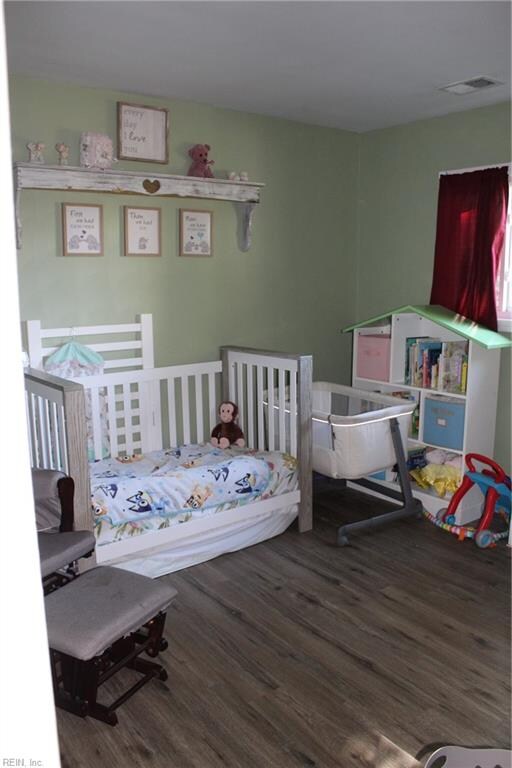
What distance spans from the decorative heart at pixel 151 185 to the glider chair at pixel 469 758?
2822 millimetres

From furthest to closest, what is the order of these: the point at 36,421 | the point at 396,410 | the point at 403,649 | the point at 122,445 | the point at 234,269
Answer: the point at 234,269 < the point at 122,445 < the point at 396,410 < the point at 36,421 < the point at 403,649

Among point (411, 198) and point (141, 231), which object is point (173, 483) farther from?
point (411, 198)

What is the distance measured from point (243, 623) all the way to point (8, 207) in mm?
2325

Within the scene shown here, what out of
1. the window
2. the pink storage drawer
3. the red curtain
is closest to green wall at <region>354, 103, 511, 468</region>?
the red curtain

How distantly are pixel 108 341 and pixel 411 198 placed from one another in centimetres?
215

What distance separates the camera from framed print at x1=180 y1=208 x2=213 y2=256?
3.75m

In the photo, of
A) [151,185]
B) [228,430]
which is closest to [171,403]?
[228,430]

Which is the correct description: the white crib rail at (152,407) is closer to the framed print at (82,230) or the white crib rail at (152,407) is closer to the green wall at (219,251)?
the green wall at (219,251)

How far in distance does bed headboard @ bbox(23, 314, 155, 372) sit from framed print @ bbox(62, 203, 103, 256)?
15.9 inches

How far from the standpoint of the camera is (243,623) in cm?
262

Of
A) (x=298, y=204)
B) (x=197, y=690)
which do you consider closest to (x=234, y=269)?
(x=298, y=204)

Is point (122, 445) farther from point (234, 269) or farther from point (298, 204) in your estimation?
point (298, 204)

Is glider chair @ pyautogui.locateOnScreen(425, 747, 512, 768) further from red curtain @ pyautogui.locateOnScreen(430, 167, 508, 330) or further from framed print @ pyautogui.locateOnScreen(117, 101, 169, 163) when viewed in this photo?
framed print @ pyautogui.locateOnScreen(117, 101, 169, 163)

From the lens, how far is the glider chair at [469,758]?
6.06 feet
